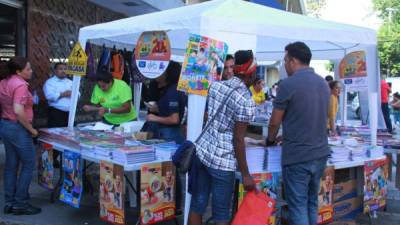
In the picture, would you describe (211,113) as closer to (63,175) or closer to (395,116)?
(63,175)

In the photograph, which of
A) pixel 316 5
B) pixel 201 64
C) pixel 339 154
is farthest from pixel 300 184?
pixel 316 5

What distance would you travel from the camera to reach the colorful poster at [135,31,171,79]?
443cm

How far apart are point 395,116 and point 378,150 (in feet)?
42.1

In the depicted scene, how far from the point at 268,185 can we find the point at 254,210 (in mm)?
469

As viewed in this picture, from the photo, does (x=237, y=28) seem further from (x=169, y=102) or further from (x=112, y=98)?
(x=112, y=98)

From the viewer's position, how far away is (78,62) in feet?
18.6

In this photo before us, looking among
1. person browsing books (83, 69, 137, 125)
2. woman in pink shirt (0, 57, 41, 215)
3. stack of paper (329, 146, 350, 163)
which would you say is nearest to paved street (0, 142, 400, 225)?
woman in pink shirt (0, 57, 41, 215)

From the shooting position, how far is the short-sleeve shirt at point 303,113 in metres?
3.37

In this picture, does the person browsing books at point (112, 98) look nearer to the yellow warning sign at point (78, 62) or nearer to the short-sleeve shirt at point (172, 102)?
the yellow warning sign at point (78, 62)

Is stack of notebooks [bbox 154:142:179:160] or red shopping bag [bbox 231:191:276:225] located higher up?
stack of notebooks [bbox 154:142:179:160]

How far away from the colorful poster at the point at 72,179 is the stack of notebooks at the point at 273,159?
6.49ft

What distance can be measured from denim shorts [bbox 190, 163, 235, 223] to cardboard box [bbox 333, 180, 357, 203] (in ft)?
5.35

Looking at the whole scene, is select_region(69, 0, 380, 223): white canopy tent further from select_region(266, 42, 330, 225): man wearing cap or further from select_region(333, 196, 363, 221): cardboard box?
select_region(333, 196, 363, 221): cardboard box

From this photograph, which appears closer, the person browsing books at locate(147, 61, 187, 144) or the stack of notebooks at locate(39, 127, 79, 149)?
the person browsing books at locate(147, 61, 187, 144)
